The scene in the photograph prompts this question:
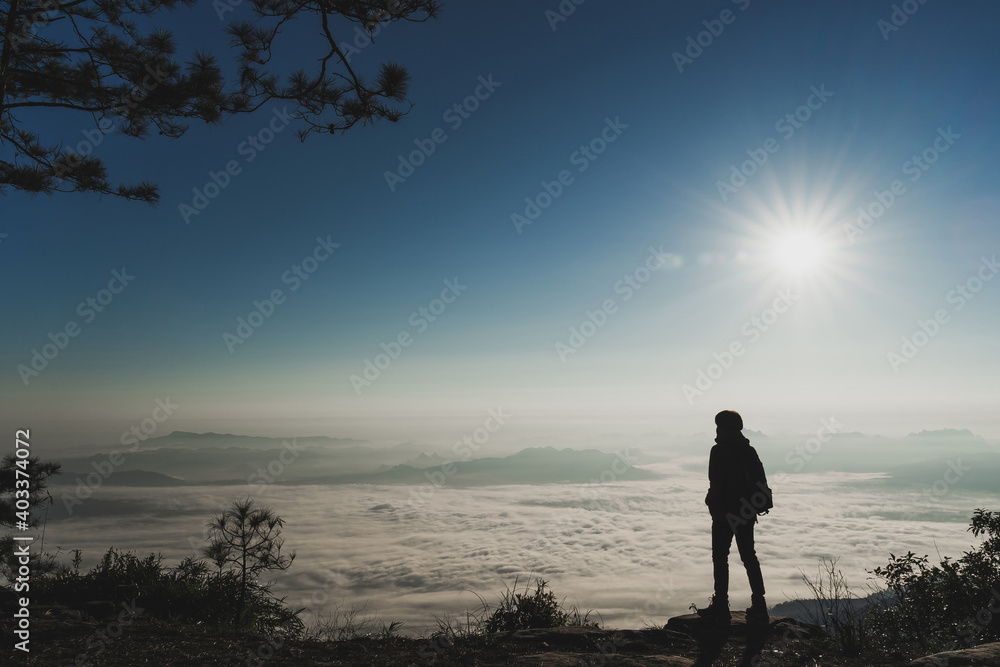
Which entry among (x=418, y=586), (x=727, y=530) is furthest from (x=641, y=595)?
(x=727, y=530)

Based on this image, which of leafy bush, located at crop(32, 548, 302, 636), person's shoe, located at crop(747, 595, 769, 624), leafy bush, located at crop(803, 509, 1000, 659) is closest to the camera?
leafy bush, located at crop(803, 509, 1000, 659)

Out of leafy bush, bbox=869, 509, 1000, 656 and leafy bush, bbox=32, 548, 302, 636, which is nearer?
leafy bush, bbox=869, 509, 1000, 656

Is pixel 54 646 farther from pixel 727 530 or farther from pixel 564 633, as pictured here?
pixel 727 530

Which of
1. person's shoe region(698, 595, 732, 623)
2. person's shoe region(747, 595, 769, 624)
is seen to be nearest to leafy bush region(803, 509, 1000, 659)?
person's shoe region(747, 595, 769, 624)

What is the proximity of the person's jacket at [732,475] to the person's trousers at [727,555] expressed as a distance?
165 mm

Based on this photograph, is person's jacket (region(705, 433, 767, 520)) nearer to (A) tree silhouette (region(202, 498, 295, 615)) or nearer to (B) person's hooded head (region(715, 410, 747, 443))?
(B) person's hooded head (region(715, 410, 747, 443))

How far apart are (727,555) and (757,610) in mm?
582

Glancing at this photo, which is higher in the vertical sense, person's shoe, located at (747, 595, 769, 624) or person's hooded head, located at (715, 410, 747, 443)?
person's hooded head, located at (715, 410, 747, 443)

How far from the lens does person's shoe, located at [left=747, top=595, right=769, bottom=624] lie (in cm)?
487

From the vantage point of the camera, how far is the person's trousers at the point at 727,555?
5.05 m

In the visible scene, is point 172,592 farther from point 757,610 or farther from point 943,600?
point 943,600

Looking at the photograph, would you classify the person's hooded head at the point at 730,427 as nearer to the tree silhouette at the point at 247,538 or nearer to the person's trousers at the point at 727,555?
the person's trousers at the point at 727,555

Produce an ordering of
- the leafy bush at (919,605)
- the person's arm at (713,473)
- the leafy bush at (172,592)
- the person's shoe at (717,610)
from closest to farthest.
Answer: the leafy bush at (919,605) < the person's shoe at (717,610) < the person's arm at (713,473) < the leafy bush at (172,592)

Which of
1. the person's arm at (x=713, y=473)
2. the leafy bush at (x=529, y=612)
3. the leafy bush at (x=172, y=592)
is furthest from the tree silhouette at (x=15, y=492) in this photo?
the person's arm at (x=713, y=473)
